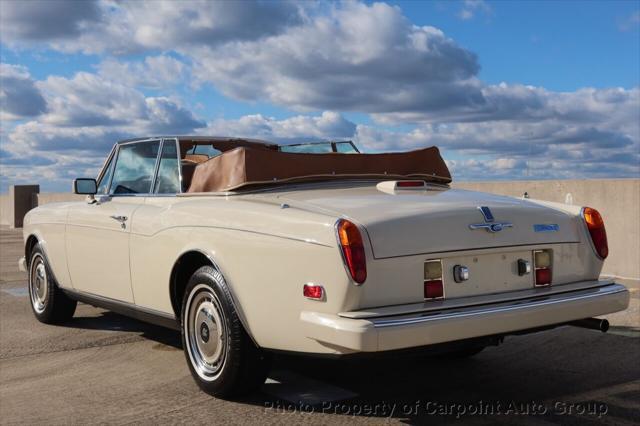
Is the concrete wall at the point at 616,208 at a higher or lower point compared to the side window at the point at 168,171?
lower

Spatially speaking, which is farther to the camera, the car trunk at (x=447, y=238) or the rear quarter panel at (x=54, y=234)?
the rear quarter panel at (x=54, y=234)

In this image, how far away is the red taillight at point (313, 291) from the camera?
11.4ft

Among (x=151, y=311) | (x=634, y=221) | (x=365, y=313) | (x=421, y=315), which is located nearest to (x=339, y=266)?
(x=365, y=313)

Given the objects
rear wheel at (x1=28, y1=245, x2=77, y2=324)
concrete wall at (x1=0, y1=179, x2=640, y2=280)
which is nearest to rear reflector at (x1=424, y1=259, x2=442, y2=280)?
rear wheel at (x1=28, y1=245, x2=77, y2=324)

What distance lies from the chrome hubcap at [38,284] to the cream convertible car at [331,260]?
4.90 feet

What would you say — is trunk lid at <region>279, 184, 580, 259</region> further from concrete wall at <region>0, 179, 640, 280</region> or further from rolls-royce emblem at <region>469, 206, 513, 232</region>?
concrete wall at <region>0, 179, 640, 280</region>

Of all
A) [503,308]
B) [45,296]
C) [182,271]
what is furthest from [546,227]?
[45,296]

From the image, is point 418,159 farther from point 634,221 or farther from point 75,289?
point 634,221

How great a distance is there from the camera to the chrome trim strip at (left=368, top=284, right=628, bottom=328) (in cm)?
335

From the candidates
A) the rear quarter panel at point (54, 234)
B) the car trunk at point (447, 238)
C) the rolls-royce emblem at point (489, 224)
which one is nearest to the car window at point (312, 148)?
the car trunk at point (447, 238)

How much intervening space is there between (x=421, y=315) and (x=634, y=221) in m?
7.19

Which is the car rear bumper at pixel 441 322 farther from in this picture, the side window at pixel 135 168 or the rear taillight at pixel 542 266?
the side window at pixel 135 168

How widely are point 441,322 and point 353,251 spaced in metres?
0.54

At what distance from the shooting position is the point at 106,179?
599 centimetres
